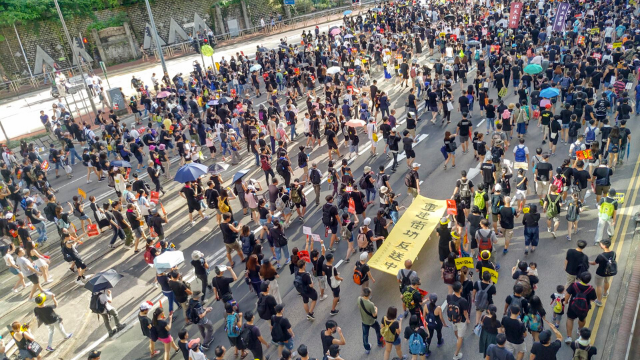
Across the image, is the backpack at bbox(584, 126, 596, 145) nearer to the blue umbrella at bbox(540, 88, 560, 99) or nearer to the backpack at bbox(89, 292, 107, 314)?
the blue umbrella at bbox(540, 88, 560, 99)

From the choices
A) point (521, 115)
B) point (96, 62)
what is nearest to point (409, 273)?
point (521, 115)

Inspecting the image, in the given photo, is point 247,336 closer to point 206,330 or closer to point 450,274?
point 206,330

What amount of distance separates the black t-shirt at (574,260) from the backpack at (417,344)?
4.00 metres

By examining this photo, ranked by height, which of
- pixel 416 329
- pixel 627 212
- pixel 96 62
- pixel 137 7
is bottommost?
pixel 627 212

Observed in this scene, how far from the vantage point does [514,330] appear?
9.19 meters

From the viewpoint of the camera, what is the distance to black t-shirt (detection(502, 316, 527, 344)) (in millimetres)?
9141

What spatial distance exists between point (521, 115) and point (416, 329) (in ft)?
38.0

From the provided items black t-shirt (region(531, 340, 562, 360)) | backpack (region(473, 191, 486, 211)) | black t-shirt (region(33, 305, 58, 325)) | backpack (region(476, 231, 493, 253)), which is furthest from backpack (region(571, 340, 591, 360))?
black t-shirt (region(33, 305, 58, 325))

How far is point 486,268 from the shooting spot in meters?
10.6

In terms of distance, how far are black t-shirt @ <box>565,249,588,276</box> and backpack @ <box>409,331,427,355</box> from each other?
400 centimetres

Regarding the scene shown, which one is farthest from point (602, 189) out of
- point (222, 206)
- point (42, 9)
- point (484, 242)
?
point (42, 9)

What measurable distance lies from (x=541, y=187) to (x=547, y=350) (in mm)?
7439

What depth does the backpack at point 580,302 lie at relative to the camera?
9.74 meters

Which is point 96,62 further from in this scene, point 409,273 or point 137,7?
point 409,273
